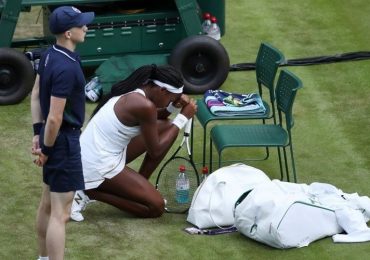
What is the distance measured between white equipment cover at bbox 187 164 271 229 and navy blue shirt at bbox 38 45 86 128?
1640mm

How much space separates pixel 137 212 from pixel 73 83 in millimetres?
1942

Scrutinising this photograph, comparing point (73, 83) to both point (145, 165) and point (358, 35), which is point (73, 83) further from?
point (358, 35)

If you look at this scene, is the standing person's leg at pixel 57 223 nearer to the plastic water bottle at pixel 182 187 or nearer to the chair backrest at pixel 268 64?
the plastic water bottle at pixel 182 187

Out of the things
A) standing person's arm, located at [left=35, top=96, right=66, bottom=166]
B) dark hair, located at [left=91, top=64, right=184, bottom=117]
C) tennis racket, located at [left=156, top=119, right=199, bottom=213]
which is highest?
standing person's arm, located at [left=35, top=96, right=66, bottom=166]

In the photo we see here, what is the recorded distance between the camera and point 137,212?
8.12 meters

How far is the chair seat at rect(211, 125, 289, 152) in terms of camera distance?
332 inches

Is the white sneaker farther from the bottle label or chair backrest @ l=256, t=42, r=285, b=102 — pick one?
chair backrest @ l=256, t=42, r=285, b=102

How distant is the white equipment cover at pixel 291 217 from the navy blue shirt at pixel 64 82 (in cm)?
164

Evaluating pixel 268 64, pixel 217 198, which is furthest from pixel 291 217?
pixel 268 64

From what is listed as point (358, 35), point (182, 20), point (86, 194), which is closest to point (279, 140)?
point (86, 194)

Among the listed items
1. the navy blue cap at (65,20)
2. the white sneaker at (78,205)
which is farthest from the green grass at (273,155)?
the navy blue cap at (65,20)

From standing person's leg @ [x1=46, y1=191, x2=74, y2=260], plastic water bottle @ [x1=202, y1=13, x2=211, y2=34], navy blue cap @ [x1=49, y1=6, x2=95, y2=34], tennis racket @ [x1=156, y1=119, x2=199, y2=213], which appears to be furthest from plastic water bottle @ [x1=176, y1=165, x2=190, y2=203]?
plastic water bottle @ [x1=202, y1=13, x2=211, y2=34]

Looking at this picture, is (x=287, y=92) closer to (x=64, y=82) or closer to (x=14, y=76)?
(x=64, y=82)

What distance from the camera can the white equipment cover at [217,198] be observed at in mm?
7891
